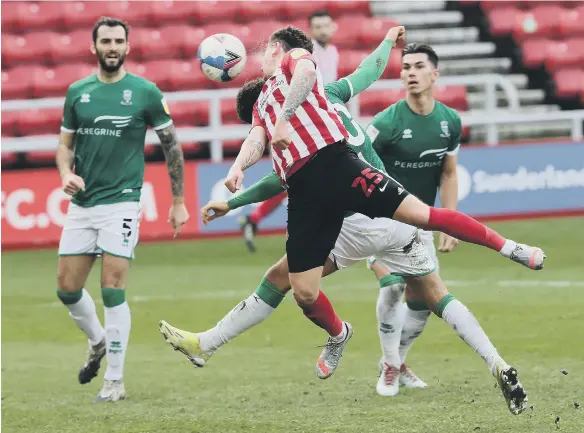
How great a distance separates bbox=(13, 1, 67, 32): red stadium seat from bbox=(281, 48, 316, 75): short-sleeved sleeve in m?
14.5

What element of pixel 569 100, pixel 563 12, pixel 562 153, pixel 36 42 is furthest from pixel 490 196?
pixel 36 42

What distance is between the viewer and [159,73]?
765 inches

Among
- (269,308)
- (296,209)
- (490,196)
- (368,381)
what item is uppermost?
(296,209)

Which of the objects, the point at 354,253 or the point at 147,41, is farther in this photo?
the point at 147,41

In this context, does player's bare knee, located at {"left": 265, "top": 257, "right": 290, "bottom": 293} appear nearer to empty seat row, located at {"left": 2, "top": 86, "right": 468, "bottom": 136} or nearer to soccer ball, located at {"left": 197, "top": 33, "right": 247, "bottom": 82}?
soccer ball, located at {"left": 197, "top": 33, "right": 247, "bottom": 82}

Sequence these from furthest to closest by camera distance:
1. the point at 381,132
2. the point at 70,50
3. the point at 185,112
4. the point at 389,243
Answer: the point at 70,50
the point at 185,112
the point at 381,132
the point at 389,243

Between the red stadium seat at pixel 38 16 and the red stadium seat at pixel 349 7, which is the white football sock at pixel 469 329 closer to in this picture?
the red stadium seat at pixel 349 7

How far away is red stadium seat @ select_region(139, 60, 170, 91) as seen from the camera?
1934 cm

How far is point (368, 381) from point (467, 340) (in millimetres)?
1496

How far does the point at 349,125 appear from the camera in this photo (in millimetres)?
6914

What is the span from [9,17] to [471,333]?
1512 centimetres

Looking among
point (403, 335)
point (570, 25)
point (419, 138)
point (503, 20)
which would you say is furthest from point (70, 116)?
→ point (570, 25)

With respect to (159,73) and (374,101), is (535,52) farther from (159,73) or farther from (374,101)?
(159,73)

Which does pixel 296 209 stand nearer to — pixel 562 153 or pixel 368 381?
pixel 368 381
